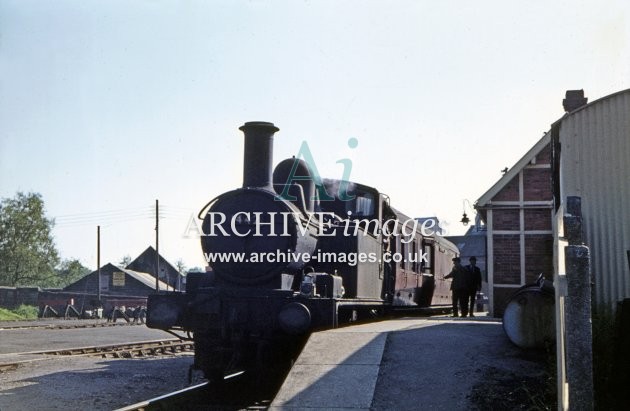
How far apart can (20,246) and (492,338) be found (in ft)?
242

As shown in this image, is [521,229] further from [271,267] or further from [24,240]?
[24,240]

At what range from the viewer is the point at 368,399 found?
5.38m

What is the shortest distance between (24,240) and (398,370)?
2944 inches

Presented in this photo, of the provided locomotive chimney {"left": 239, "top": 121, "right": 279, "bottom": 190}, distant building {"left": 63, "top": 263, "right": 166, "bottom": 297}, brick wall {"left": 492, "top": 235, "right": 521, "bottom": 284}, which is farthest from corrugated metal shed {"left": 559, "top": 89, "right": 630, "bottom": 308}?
distant building {"left": 63, "top": 263, "right": 166, "bottom": 297}

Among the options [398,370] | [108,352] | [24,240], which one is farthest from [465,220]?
[24,240]

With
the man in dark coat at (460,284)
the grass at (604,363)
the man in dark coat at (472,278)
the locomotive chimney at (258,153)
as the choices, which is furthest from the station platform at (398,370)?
the man in dark coat at (472,278)

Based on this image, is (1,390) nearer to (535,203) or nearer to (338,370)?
(338,370)

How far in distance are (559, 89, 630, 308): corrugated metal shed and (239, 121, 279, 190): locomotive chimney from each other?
14.5ft

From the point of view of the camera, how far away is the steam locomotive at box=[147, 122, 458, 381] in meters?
8.16

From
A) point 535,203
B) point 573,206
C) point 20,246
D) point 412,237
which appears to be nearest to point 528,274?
point 535,203

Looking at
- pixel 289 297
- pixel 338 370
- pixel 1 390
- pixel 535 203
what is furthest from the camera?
pixel 535 203

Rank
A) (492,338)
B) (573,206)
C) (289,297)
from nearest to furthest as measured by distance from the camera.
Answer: (573,206) < (492,338) < (289,297)

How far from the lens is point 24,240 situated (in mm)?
72000

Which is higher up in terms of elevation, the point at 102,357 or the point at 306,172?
the point at 306,172
